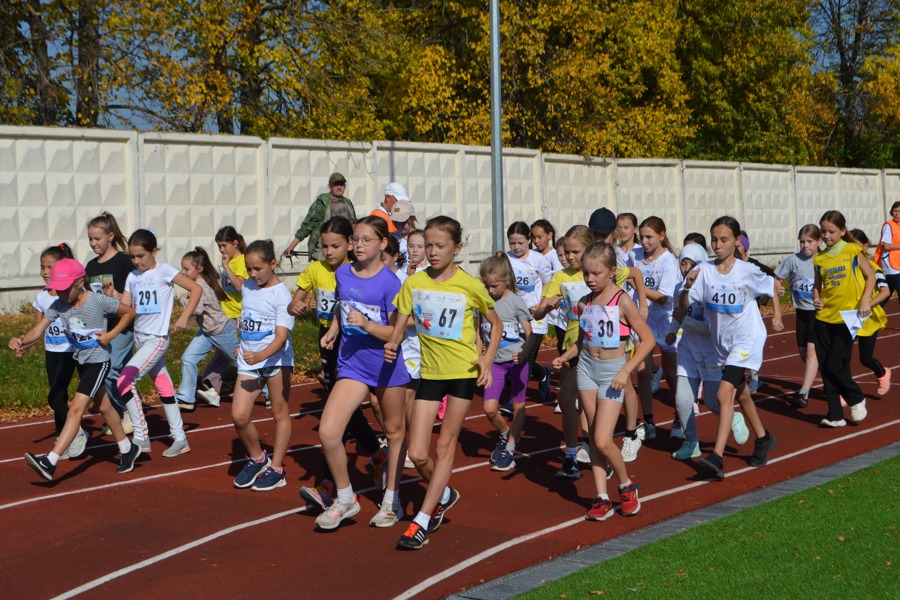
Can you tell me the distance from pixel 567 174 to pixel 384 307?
18.1m

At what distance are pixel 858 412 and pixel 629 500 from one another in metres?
4.35

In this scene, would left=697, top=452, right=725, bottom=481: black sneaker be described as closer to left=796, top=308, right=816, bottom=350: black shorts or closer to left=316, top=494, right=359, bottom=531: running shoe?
left=316, top=494, right=359, bottom=531: running shoe

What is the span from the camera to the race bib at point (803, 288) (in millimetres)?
12104

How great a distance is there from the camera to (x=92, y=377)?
375 inches

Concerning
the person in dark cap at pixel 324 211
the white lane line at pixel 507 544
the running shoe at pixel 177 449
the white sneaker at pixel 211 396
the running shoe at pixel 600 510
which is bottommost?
the white lane line at pixel 507 544

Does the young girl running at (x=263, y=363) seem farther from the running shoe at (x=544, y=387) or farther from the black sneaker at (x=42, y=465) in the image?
the running shoe at (x=544, y=387)

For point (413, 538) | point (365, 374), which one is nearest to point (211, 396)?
point (365, 374)

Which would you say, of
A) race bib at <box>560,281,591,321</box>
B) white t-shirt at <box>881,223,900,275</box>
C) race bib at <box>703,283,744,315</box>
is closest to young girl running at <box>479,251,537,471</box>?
race bib at <box>560,281,591,321</box>

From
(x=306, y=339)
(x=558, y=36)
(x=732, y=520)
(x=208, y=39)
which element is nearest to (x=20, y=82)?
(x=208, y=39)

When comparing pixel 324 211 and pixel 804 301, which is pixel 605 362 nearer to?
pixel 804 301

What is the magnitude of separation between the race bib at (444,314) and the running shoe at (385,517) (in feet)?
4.08

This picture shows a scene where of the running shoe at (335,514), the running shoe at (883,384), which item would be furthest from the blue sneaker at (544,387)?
the running shoe at (335,514)

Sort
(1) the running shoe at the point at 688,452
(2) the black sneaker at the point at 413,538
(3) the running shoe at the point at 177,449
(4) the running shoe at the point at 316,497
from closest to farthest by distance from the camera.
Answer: (2) the black sneaker at the point at 413,538
(4) the running shoe at the point at 316,497
(1) the running shoe at the point at 688,452
(3) the running shoe at the point at 177,449

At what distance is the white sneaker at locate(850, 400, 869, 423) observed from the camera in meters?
11.3
